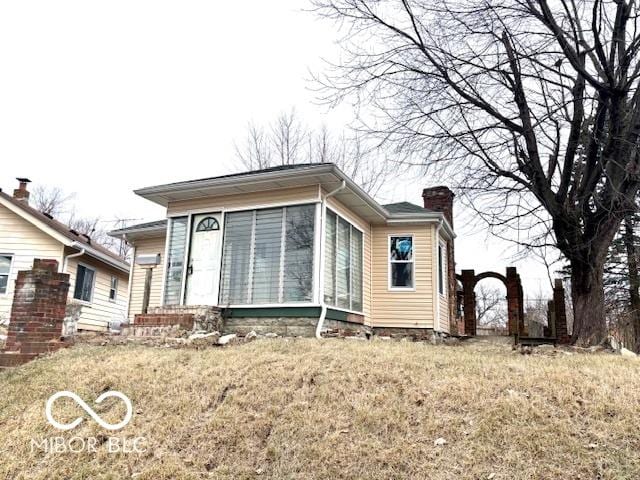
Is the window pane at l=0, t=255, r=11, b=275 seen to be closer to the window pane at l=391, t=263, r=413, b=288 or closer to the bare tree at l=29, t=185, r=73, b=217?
the window pane at l=391, t=263, r=413, b=288

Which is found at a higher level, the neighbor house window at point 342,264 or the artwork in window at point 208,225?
the artwork in window at point 208,225

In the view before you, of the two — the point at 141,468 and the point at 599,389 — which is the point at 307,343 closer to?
the point at 141,468

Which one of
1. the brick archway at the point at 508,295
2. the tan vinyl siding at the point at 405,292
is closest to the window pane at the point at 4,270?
the tan vinyl siding at the point at 405,292

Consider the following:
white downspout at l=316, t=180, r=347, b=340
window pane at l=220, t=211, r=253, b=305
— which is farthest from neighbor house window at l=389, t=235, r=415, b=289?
window pane at l=220, t=211, r=253, b=305

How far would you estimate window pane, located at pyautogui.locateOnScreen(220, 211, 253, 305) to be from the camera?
946cm

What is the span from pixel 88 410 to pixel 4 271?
1076cm

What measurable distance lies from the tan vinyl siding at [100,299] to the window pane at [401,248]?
30.2ft

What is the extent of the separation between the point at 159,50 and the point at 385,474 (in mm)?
10524

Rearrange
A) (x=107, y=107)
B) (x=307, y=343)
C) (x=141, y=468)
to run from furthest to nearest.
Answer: (x=107, y=107) < (x=307, y=343) < (x=141, y=468)

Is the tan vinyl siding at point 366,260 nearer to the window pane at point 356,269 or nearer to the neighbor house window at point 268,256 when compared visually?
the window pane at point 356,269

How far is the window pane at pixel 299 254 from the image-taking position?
8945mm

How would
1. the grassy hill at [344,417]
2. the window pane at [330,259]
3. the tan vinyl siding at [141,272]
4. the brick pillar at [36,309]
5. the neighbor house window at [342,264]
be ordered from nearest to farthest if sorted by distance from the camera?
the grassy hill at [344,417] < the brick pillar at [36,309] < the window pane at [330,259] < the neighbor house window at [342,264] < the tan vinyl siding at [141,272]

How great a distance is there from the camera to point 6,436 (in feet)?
15.2

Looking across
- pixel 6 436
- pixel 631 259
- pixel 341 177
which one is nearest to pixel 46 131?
pixel 341 177
